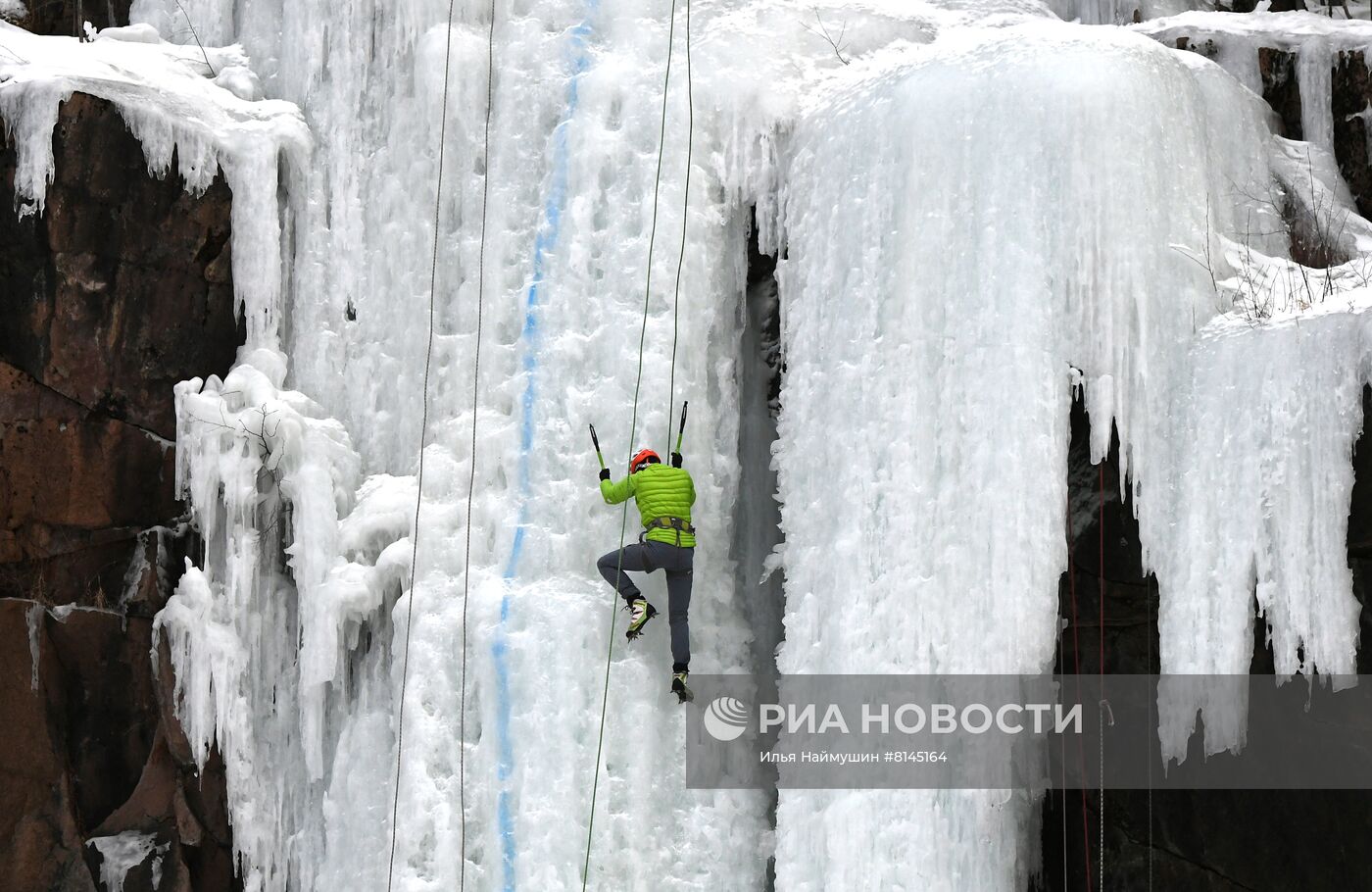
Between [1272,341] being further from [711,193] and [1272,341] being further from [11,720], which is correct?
[11,720]

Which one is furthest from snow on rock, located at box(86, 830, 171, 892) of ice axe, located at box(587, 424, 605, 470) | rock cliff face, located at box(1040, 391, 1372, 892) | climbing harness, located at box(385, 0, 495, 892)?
rock cliff face, located at box(1040, 391, 1372, 892)

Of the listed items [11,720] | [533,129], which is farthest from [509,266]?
[11,720]

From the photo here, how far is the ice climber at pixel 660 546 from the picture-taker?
9422 millimetres

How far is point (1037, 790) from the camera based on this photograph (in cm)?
912

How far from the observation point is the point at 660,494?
9.45m

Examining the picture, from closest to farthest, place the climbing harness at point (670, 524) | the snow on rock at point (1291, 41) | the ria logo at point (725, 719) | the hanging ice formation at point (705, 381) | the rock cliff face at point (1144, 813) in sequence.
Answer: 1. the rock cliff face at point (1144, 813)
2. the hanging ice formation at point (705, 381)
3. the climbing harness at point (670, 524)
4. the ria logo at point (725, 719)
5. the snow on rock at point (1291, 41)

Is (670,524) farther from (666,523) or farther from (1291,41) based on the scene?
(1291,41)

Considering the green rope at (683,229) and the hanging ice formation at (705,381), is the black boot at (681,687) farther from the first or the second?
the green rope at (683,229)

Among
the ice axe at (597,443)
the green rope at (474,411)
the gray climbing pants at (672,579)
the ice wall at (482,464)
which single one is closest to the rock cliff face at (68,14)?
the ice wall at (482,464)

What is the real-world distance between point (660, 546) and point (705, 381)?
1178mm

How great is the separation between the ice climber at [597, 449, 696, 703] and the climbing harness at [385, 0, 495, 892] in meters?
0.96

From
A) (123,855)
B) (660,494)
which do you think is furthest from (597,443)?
(123,855)

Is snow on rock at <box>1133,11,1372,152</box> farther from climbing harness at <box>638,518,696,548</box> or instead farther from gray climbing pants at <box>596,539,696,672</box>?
gray climbing pants at <box>596,539,696,672</box>

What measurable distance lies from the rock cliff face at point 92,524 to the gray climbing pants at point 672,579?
2807mm
